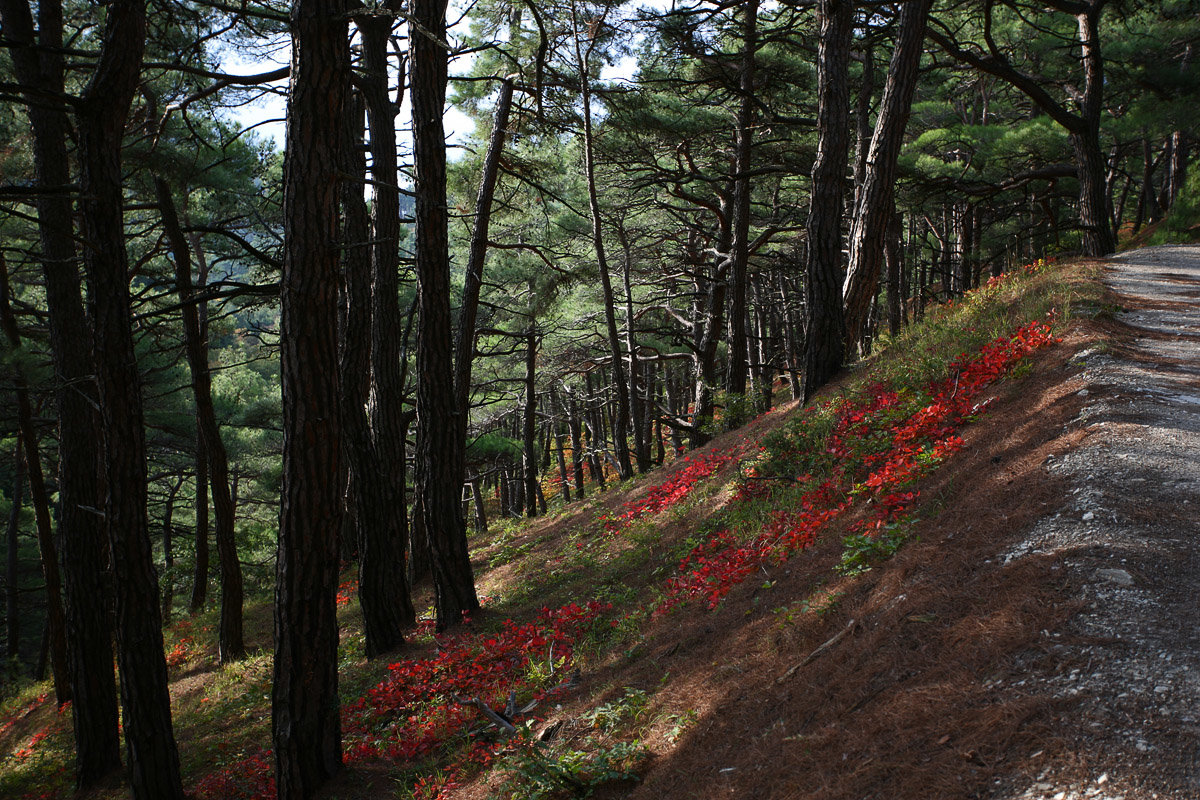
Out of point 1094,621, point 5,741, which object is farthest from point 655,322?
point 1094,621

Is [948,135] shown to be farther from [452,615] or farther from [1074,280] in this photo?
[452,615]

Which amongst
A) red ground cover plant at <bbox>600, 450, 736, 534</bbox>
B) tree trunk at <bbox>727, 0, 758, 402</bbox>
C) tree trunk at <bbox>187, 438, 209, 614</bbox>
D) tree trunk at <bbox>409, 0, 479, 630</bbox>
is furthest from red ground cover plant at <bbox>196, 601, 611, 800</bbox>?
tree trunk at <bbox>727, 0, 758, 402</bbox>

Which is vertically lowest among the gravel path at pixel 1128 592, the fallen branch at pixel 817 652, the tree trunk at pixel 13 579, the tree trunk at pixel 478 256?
the tree trunk at pixel 13 579

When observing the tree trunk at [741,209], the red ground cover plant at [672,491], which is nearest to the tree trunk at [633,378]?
the tree trunk at [741,209]

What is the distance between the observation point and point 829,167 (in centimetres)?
899

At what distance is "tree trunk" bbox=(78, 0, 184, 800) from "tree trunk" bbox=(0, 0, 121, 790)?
6.34 feet

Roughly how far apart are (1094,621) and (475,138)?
13.1 m

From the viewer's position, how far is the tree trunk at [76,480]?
7.12m

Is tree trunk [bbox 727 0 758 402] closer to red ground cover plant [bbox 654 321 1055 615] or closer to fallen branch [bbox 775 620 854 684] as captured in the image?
red ground cover plant [bbox 654 321 1055 615]

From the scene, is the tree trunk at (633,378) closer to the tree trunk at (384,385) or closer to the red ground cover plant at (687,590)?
the tree trunk at (384,385)

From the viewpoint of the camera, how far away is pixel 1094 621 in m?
3.04

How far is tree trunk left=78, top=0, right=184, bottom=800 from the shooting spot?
529 cm

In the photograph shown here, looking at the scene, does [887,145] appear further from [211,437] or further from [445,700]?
[211,437]

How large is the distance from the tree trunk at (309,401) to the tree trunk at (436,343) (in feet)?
7.87
